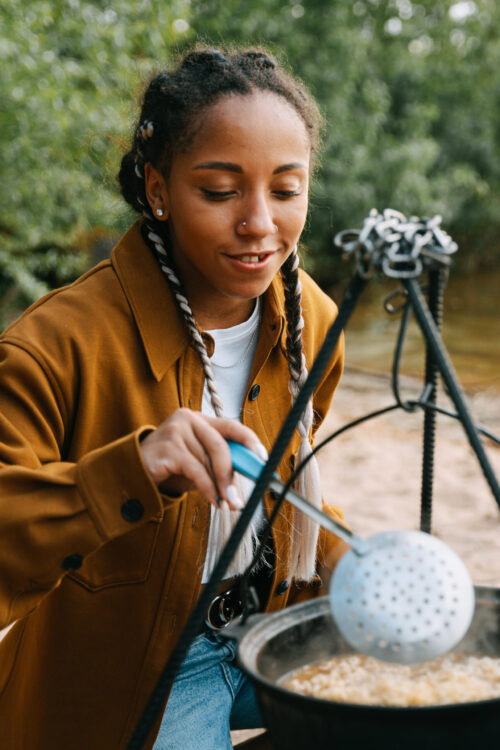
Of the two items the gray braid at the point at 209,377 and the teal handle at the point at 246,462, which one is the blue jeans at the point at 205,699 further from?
the teal handle at the point at 246,462

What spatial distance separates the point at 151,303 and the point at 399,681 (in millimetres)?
937

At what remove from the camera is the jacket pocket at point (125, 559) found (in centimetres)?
171

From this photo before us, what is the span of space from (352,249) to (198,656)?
1139 millimetres

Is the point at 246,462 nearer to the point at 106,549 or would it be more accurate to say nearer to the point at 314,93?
the point at 106,549

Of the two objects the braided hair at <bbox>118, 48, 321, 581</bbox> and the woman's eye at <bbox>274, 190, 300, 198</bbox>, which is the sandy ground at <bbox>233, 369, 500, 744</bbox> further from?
the woman's eye at <bbox>274, 190, 300, 198</bbox>

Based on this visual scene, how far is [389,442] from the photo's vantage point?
6211 mm

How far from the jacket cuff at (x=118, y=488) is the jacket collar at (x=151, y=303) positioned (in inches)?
16.5

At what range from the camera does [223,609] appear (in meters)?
1.83

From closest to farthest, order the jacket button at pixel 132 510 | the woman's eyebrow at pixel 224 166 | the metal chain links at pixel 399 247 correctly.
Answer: the metal chain links at pixel 399 247
the jacket button at pixel 132 510
the woman's eyebrow at pixel 224 166

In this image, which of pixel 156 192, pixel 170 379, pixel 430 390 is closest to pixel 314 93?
pixel 156 192

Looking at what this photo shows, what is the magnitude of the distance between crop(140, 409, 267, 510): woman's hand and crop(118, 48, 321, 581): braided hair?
42 centimetres

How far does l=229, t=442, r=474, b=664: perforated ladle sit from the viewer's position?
109 centimetres

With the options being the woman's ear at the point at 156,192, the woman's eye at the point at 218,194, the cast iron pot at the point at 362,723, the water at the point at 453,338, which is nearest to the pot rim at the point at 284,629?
the cast iron pot at the point at 362,723

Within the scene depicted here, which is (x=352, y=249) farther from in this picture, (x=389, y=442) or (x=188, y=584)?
(x=389, y=442)
